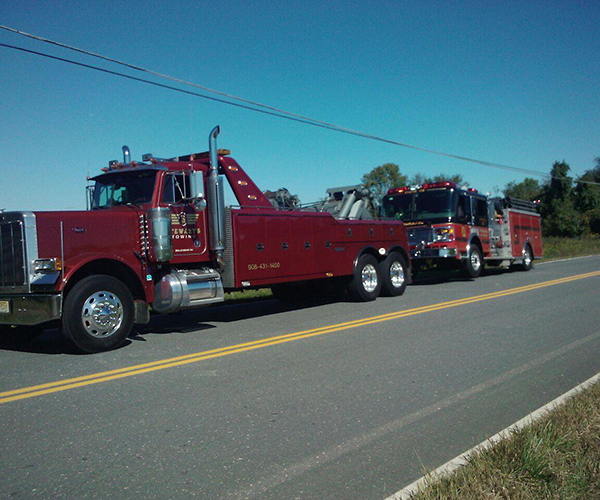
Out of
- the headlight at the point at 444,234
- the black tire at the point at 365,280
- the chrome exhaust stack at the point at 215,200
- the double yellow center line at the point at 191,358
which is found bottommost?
the double yellow center line at the point at 191,358

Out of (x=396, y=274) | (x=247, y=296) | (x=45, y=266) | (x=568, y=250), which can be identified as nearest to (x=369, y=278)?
(x=396, y=274)

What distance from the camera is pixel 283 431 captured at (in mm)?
4496

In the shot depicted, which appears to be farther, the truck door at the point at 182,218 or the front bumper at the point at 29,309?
the truck door at the point at 182,218

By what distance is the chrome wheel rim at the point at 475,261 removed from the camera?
18.7 metres

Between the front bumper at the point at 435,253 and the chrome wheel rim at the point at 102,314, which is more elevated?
the front bumper at the point at 435,253

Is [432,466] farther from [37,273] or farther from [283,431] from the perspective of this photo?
[37,273]

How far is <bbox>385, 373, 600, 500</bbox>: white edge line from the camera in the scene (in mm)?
3336

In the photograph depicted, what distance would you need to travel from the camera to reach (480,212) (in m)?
19.6

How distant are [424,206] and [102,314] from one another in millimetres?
12494

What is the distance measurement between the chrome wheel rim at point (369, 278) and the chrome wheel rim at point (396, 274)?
0.67m

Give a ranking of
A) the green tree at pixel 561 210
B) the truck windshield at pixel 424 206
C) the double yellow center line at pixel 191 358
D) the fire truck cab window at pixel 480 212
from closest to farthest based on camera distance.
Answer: the double yellow center line at pixel 191 358
the truck windshield at pixel 424 206
the fire truck cab window at pixel 480 212
the green tree at pixel 561 210

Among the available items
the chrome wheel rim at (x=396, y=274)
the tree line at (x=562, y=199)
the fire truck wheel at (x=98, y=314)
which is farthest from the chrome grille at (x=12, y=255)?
the tree line at (x=562, y=199)

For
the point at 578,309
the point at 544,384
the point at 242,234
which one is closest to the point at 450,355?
the point at 544,384

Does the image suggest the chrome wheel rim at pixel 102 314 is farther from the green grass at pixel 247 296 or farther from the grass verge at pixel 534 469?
the green grass at pixel 247 296
